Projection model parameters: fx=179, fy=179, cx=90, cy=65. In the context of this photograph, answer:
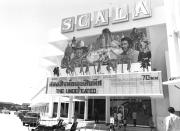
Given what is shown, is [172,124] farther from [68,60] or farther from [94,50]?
[68,60]

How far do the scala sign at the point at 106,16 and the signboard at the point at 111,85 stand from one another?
6.46m

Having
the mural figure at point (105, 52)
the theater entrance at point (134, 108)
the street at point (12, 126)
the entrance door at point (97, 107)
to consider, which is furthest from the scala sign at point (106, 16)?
the street at point (12, 126)

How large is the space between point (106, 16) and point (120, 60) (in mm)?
5591

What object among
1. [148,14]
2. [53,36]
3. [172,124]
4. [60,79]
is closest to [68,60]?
[60,79]

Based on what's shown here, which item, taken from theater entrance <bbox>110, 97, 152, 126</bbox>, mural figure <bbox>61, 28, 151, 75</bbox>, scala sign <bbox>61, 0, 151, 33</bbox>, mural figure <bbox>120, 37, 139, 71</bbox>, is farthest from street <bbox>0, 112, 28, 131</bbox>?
scala sign <bbox>61, 0, 151, 33</bbox>

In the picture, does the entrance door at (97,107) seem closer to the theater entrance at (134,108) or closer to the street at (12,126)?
→ the theater entrance at (134,108)

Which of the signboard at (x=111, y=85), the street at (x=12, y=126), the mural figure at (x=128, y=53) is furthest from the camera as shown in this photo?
the mural figure at (x=128, y=53)

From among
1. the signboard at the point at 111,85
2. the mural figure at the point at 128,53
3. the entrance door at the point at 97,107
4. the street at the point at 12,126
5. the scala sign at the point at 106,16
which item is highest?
the scala sign at the point at 106,16

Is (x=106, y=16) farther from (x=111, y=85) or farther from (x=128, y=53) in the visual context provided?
(x=111, y=85)

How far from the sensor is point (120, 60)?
60.0 ft

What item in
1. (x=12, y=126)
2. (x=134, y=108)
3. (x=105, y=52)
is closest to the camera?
(x=12, y=126)

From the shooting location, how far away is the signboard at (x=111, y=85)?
15163 millimetres

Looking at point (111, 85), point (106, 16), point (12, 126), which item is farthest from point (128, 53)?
point (12, 126)

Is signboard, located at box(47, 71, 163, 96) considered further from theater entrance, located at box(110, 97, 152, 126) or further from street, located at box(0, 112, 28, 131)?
theater entrance, located at box(110, 97, 152, 126)
